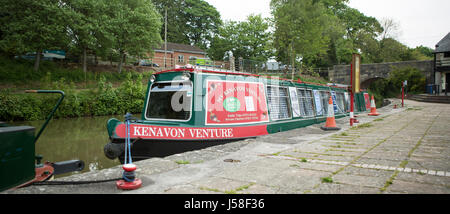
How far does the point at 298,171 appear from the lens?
3.64 meters

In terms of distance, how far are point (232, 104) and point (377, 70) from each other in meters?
35.1

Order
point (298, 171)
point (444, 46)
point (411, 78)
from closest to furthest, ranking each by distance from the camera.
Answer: point (298, 171) → point (444, 46) → point (411, 78)

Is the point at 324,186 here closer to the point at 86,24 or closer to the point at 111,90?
the point at 111,90

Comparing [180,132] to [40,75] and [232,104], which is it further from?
[40,75]

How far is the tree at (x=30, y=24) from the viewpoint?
21.1 metres

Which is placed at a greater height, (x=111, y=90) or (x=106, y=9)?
(x=106, y=9)

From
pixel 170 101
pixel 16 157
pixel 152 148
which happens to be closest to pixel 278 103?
pixel 170 101

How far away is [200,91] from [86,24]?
21151 mm

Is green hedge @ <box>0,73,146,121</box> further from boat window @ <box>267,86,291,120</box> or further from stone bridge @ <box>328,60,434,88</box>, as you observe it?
stone bridge @ <box>328,60,434,88</box>

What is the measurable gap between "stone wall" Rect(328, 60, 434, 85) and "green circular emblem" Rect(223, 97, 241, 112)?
33.4 meters

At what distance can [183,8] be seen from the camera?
162 ft

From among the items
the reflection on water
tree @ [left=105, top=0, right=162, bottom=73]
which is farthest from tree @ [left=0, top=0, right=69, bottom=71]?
the reflection on water

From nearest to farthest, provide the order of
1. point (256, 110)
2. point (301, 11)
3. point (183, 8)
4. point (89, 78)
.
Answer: point (256, 110), point (89, 78), point (301, 11), point (183, 8)
